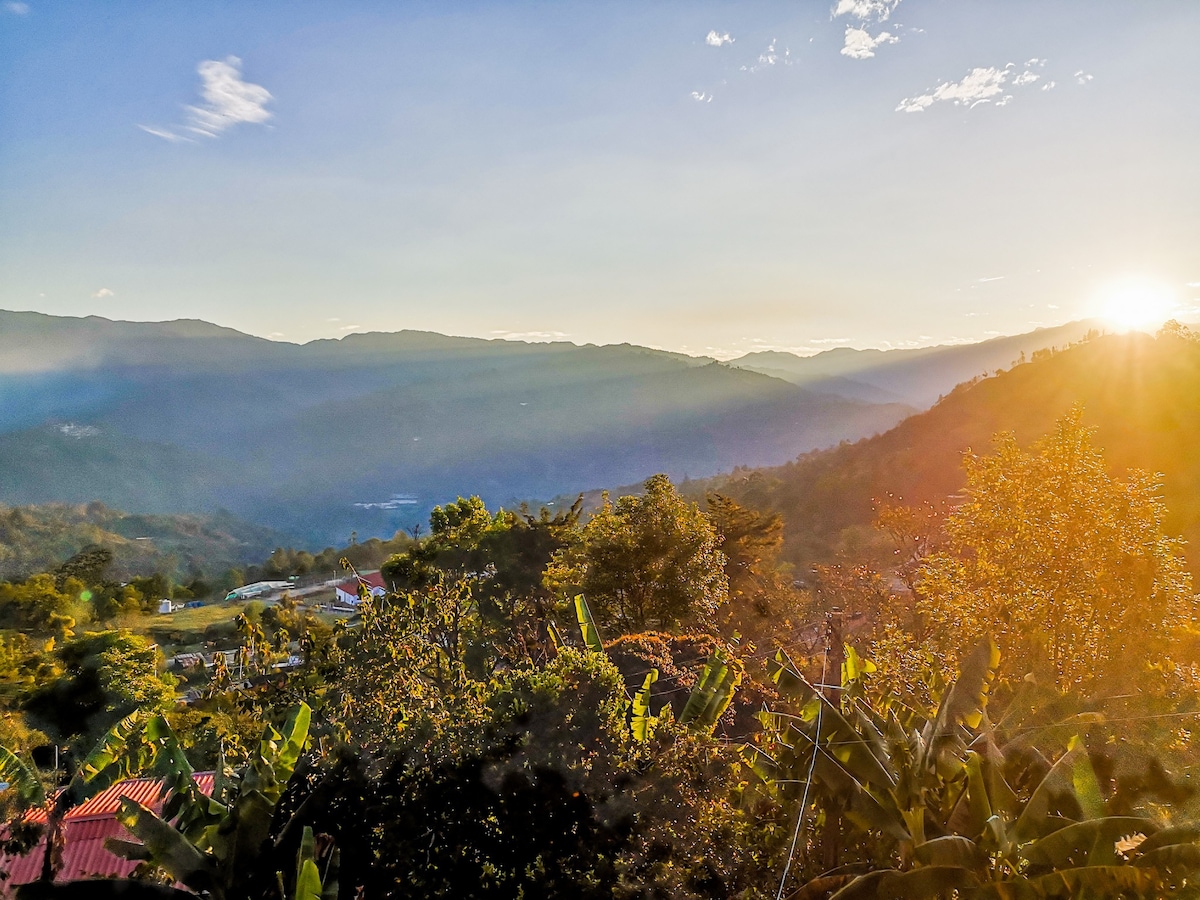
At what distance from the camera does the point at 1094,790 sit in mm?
3508

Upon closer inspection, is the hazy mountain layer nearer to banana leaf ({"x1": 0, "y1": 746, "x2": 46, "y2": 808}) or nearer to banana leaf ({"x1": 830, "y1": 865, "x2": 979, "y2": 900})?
banana leaf ({"x1": 0, "y1": 746, "x2": 46, "y2": 808})

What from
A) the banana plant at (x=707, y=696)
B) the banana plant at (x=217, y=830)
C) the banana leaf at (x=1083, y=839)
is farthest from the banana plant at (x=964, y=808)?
the banana plant at (x=217, y=830)

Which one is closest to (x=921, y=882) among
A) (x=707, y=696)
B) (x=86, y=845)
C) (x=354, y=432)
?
(x=707, y=696)

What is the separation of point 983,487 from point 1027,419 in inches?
1514

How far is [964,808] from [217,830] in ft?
15.1

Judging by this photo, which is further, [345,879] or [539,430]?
[539,430]

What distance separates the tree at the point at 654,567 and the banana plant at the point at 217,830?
7500 millimetres

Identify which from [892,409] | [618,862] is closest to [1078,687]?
[618,862]

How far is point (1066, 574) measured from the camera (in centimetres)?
689

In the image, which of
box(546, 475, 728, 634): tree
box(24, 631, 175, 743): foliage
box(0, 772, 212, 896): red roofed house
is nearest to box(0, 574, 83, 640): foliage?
box(24, 631, 175, 743): foliage

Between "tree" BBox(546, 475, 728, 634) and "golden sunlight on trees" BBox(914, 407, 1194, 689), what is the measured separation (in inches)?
196

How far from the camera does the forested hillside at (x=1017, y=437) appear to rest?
29234 millimetres

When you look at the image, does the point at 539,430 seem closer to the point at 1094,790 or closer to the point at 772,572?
the point at 772,572

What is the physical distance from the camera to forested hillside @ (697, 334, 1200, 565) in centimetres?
2923
